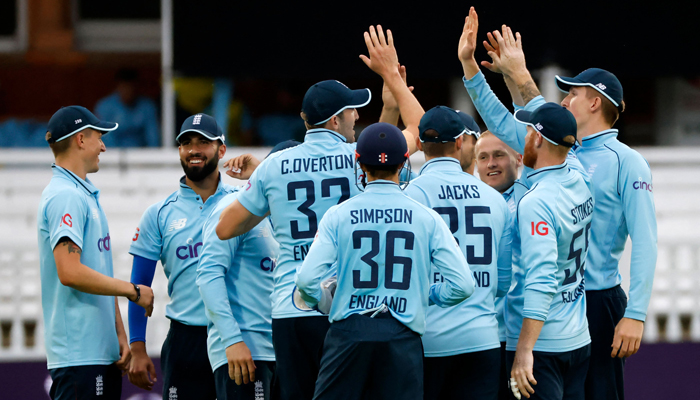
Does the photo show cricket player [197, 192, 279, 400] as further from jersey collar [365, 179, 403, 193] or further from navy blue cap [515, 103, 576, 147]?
navy blue cap [515, 103, 576, 147]

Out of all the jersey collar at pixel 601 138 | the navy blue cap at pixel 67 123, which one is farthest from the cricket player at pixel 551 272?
the navy blue cap at pixel 67 123

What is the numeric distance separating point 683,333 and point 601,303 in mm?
4043

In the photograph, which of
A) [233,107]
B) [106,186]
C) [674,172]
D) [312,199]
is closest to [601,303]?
[312,199]

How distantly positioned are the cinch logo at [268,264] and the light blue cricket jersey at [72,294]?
86 cm

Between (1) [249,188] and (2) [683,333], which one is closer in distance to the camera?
(1) [249,188]

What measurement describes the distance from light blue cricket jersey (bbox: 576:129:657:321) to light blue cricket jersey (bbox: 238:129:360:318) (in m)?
1.40

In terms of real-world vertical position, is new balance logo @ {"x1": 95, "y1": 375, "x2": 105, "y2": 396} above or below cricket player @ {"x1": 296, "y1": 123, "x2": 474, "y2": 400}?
below

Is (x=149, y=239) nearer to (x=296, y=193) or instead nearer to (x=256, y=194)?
(x=256, y=194)

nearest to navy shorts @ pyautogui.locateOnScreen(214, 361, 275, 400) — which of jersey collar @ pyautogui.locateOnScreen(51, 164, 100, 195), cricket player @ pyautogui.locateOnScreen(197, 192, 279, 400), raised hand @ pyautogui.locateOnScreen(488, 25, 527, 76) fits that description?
cricket player @ pyautogui.locateOnScreen(197, 192, 279, 400)

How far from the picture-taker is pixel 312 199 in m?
4.07

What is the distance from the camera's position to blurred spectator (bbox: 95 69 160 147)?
11.8 m

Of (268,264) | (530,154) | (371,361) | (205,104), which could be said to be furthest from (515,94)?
(205,104)

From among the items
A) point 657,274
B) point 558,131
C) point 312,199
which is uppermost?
point 558,131

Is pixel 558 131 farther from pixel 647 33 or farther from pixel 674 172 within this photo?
pixel 647 33
